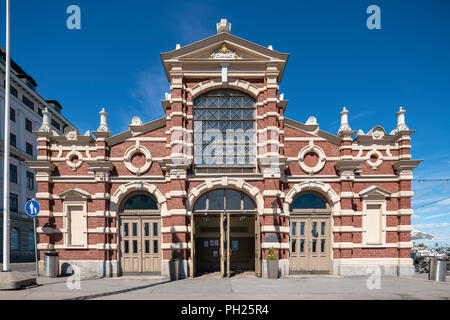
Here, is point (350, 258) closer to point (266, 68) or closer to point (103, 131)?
point (266, 68)

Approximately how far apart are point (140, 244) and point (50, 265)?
13.4 feet

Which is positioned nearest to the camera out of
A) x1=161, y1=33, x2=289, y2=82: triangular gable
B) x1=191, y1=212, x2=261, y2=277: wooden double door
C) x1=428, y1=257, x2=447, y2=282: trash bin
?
x1=428, y1=257, x2=447, y2=282: trash bin

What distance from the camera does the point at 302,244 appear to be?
1475 centimetres

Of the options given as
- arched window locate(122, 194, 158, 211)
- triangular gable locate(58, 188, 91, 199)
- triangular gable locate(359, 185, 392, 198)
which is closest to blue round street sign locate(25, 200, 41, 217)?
triangular gable locate(58, 188, 91, 199)

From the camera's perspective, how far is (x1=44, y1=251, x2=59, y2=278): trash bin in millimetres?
13812

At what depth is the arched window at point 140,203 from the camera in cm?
1487

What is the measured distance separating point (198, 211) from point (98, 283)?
5207 millimetres

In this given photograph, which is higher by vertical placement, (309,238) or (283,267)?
(309,238)

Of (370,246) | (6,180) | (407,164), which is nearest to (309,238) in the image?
(370,246)

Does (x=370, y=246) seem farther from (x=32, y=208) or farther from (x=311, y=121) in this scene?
(x=32, y=208)

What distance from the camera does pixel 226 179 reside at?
1424 cm

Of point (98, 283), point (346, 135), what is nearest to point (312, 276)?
point (346, 135)

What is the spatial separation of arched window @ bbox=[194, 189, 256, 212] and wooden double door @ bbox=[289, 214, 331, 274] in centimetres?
244

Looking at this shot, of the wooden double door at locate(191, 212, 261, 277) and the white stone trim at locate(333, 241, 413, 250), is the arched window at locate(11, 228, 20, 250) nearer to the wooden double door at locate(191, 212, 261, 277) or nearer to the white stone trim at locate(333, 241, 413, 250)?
the wooden double door at locate(191, 212, 261, 277)
